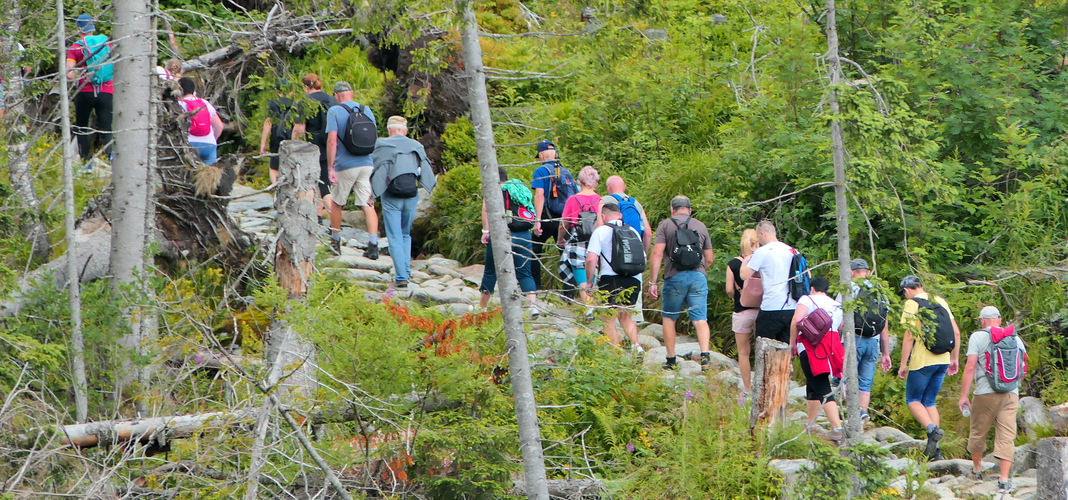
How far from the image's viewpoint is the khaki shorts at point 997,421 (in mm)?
7945

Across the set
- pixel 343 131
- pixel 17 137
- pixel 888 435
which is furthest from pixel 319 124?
pixel 888 435

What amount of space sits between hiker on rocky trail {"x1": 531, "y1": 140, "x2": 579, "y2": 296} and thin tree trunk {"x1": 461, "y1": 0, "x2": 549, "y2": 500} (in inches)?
143

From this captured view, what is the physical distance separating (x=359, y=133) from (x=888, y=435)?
6276 millimetres

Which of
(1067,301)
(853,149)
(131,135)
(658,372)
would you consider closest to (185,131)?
(131,135)

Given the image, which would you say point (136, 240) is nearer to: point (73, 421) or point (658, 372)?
point (73, 421)

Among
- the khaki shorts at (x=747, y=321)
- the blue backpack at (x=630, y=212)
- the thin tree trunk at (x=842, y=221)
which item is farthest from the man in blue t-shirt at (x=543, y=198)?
the thin tree trunk at (x=842, y=221)

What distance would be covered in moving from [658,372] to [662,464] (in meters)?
1.39

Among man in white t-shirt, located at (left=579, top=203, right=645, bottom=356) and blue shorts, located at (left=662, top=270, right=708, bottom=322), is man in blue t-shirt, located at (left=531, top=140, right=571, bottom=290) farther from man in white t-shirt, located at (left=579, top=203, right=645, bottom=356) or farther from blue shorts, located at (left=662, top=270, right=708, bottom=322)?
blue shorts, located at (left=662, top=270, right=708, bottom=322)

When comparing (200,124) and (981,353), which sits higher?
(200,124)

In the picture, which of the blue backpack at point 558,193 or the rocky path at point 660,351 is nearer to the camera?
the rocky path at point 660,351

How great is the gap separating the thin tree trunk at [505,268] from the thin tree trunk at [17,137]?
13.9ft

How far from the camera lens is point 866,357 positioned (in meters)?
8.23

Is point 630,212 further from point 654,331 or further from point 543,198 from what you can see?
point 654,331

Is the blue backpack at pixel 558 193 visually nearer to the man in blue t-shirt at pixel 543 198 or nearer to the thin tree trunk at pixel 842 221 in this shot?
the man in blue t-shirt at pixel 543 198
